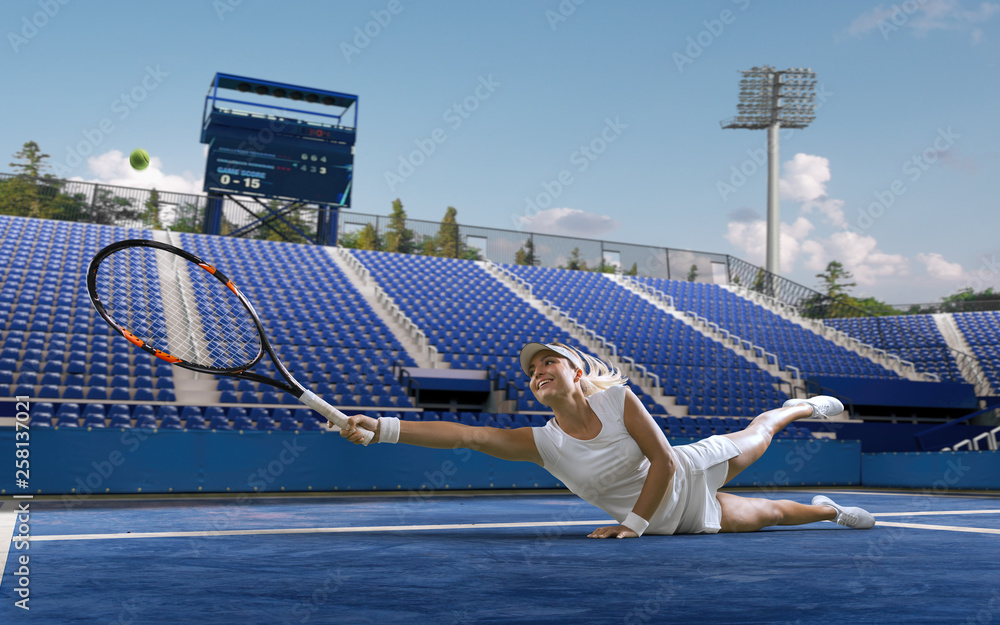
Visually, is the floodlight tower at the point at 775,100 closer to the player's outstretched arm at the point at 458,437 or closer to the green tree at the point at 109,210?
the green tree at the point at 109,210

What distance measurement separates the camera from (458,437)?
15.6 ft

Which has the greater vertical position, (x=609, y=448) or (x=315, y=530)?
(x=609, y=448)

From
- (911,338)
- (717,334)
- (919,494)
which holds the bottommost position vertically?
(919,494)

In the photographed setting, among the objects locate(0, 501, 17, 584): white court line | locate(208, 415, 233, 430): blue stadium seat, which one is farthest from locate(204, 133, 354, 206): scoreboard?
locate(0, 501, 17, 584): white court line

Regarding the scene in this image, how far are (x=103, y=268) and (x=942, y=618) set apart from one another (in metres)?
20.7

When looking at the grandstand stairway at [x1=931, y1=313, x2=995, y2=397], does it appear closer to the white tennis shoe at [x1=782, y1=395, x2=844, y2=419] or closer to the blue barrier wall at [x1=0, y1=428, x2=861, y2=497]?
the blue barrier wall at [x1=0, y1=428, x2=861, y2=497]

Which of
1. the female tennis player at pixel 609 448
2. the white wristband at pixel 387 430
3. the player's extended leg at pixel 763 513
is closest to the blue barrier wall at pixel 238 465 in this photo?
the female tennis player at pixel 609 448

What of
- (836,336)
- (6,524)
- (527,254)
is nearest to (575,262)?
(527,254)

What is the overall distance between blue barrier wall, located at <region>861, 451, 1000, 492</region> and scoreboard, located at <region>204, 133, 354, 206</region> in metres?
18.3

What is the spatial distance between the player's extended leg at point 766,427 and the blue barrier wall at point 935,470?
10.6 metres

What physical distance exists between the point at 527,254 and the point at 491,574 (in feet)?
90.7

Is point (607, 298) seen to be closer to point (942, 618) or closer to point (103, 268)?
point (103, 268)

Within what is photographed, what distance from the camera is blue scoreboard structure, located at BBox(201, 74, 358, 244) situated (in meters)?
24.6

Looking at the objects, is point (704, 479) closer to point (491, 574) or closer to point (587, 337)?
point (491, 574)
